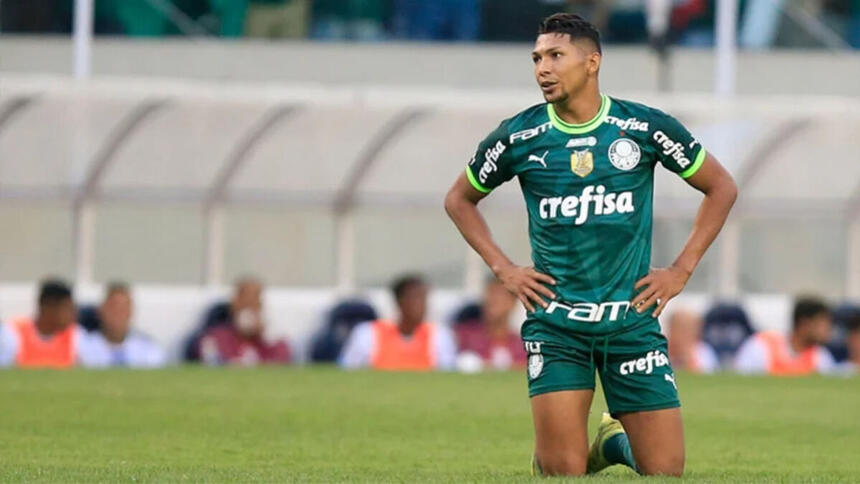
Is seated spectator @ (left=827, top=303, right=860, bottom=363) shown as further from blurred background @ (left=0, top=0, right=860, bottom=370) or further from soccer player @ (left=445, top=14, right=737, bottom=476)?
soccer player @ (left=445, top=14, right=737, bottom=476)

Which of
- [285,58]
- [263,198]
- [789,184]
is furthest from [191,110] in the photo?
[285,58]

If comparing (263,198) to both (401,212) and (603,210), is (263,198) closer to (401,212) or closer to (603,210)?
(401,212)

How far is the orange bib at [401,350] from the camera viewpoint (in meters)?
19.3

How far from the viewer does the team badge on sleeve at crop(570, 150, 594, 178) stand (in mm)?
8461

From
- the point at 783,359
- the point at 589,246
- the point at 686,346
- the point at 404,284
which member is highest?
the point at 589,246

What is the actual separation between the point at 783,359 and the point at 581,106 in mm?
11461

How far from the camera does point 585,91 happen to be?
27.8ft

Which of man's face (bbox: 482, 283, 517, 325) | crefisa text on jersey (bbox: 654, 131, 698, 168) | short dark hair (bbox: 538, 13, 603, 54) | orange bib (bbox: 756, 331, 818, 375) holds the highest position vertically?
short dark hair (bbox: 538, 13, 603, 54)

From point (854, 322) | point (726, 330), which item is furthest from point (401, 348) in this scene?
point (854, 322)

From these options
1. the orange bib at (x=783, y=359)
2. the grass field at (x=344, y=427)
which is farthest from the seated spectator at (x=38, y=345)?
the orange bib at (x=783, y=359)

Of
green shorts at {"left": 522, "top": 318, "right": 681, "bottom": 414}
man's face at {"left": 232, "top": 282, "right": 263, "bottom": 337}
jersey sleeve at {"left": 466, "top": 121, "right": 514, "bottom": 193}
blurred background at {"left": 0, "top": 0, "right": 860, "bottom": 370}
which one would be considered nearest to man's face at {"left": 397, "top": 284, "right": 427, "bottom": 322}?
man's face at {"left": 232, "top": 282, "right": 263, "bottom": 337}

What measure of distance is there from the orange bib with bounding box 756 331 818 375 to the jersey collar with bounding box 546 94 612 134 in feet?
36.7

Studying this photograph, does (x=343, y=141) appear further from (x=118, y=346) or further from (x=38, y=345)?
(x=38, y=345)

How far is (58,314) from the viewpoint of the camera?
18.0 metres
